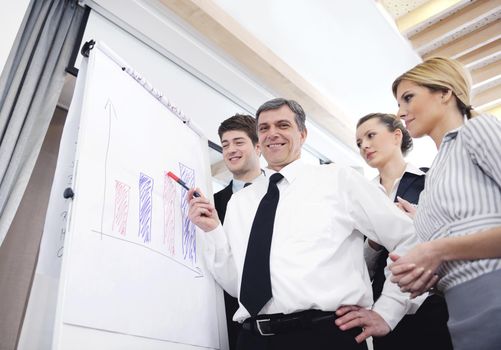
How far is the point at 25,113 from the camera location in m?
1.71

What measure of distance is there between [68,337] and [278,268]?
0.53 metres

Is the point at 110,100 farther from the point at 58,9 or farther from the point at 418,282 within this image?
the point at 58,9

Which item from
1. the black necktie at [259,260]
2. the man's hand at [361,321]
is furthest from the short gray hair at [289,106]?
the man's hand at [361,321]

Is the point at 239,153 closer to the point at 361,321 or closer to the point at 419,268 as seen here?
the point at 361,321

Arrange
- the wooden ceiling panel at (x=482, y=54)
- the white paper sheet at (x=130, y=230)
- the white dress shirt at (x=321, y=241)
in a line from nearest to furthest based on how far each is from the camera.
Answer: the white paper sheet at (x=130, y=230) < the white dress shirt at (x=321, y=241) < the wooden ceiling panel at (x=482, y=54)

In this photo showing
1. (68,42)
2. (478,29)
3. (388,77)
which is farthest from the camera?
(388,77)

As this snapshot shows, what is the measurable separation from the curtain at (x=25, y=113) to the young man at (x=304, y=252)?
0.91 metres

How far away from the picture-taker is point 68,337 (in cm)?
74

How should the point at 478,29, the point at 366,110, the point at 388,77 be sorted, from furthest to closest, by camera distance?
the point at 366,110, the point at 388,77, the point at 478,29

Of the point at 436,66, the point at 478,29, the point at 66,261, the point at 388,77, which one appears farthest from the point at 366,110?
the point at 66,261

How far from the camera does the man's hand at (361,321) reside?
0.90 metres

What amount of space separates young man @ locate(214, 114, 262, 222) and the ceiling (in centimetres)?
151

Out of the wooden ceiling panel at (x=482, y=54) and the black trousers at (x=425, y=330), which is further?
the wooden ceiling panel at (x=482, y=54)

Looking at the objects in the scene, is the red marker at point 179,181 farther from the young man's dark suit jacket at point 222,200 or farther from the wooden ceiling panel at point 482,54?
the wooden ceiling panel at point 482,54
